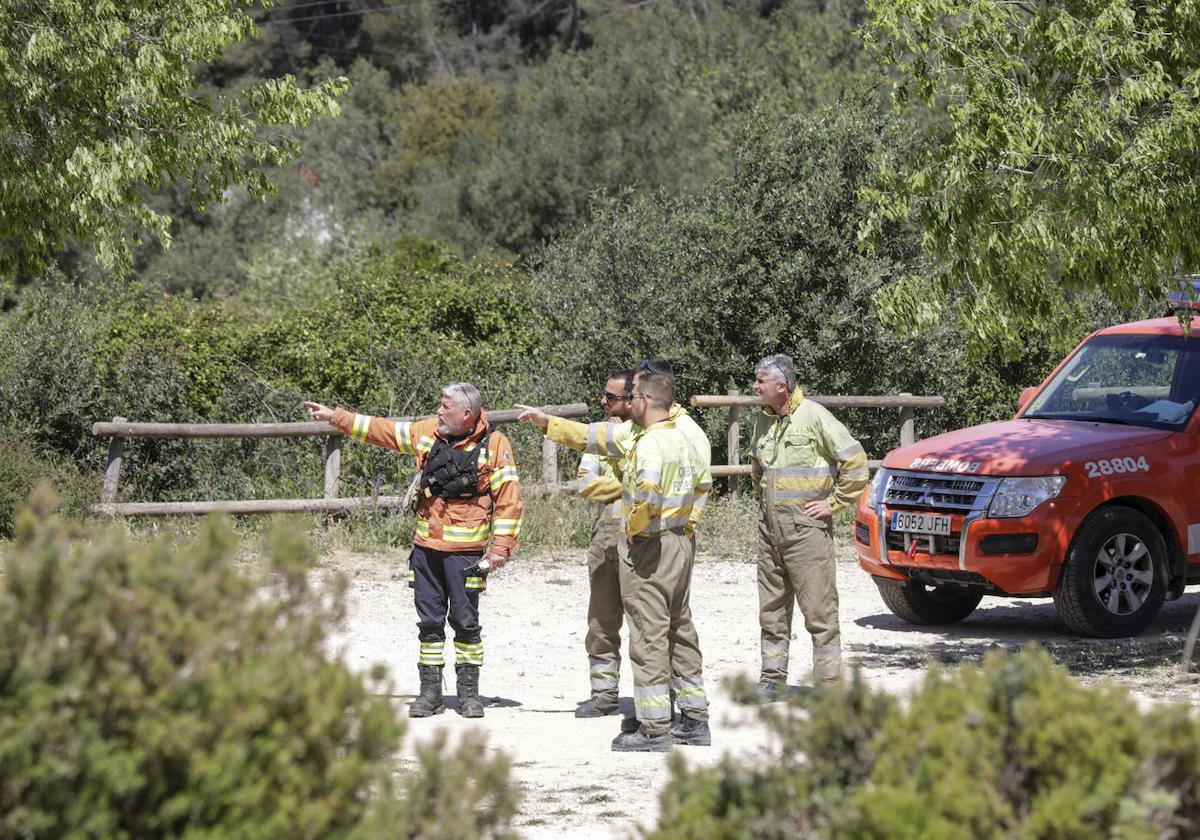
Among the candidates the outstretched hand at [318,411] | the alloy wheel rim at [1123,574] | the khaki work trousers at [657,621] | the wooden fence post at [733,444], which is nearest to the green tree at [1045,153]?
the alloy wheel rim at [1123,574]

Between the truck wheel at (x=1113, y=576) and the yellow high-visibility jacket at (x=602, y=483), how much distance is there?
10.6ft

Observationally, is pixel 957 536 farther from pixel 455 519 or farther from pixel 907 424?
pixel 907 424

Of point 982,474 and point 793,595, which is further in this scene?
point 982,474

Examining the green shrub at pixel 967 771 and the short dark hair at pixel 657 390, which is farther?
the short dark hair at pixel 657 390

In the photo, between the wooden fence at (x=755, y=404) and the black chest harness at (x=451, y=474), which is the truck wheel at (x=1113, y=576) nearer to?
the black chest harness at (x=451, y=474)

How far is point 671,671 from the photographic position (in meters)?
8.01

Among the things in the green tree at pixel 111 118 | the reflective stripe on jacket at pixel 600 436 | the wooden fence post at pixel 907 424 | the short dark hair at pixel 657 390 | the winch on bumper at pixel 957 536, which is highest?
the green tree at pixel 111 118

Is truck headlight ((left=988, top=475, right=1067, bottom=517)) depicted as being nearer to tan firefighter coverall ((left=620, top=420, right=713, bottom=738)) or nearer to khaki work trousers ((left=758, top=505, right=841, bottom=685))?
khaki work trousers ((left=758, top=505, right=841, bottom=685))

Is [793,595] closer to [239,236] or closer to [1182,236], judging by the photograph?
[1182,236]

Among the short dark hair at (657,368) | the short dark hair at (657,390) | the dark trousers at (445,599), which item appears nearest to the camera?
the short dark hair at (657,390)

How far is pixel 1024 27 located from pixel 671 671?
13.8ft

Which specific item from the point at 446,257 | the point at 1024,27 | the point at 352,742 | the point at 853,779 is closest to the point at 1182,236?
the point at 1024,27

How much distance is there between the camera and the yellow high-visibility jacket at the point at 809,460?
332 inches

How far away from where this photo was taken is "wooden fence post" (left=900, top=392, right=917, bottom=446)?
16547mm
